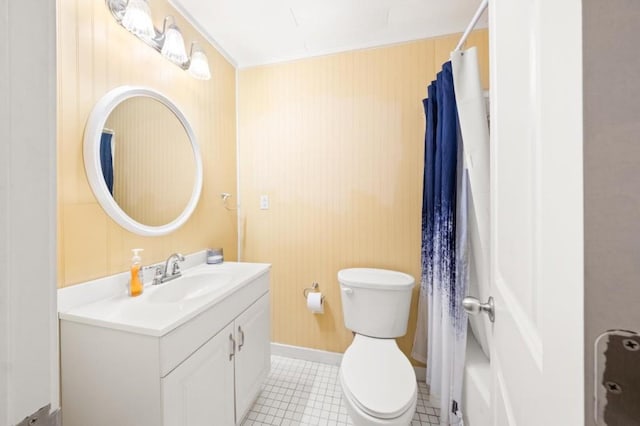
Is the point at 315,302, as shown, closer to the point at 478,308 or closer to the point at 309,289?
the point at 309,289

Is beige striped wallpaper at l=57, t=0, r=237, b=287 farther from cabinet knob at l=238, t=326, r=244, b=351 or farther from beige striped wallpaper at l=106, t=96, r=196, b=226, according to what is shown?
cabinet knob at l=238, t=326, r=244, b=351

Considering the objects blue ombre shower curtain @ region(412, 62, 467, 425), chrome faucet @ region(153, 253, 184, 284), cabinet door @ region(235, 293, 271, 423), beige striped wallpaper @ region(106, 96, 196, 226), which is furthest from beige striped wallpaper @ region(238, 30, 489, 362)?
chrome faucet @ region(153, 253, 184, 284)

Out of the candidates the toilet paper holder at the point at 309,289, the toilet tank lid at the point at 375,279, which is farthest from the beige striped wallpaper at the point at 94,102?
the toilet tank lid at the point at 375,279

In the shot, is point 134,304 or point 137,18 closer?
point 134,304

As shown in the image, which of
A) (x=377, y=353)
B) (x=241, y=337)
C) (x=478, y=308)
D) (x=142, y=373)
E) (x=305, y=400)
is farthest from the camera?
(x=305, y=400)

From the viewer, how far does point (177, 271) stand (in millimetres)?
1340

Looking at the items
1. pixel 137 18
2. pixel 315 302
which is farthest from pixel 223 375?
pixel 137 18

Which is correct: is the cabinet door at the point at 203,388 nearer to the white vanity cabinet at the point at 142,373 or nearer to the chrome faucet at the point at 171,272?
the white vanity cabinet at the point at 142,373

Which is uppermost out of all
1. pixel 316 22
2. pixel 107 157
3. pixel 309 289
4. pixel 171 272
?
pixel 316 22

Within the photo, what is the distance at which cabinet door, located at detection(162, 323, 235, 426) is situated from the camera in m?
0.82

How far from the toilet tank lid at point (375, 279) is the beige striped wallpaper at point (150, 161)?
1.11 meters

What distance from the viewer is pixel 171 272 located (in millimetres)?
1319

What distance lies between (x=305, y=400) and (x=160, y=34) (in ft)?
7.33

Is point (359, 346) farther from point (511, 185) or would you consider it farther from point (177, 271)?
point (511, 185)
